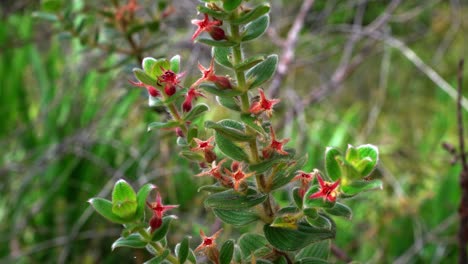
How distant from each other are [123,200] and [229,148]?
0.09 m

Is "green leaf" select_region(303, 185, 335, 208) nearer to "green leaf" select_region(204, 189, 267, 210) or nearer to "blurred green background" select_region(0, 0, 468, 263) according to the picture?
"green leaf" select_region(204, 189, 267, 210)

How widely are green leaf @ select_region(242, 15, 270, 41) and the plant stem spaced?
0.01m

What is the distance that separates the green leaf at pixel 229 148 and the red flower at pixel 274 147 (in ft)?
0.05

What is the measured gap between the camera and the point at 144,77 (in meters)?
0.37

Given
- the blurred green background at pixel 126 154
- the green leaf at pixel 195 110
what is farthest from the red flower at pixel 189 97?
the blurred green background at pixel 126 154

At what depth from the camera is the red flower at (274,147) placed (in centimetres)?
39

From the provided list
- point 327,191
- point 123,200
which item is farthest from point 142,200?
point 327,191

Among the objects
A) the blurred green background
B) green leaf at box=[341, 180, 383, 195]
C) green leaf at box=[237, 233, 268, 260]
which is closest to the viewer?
green leaf at box=[341, 180, 383, 195]

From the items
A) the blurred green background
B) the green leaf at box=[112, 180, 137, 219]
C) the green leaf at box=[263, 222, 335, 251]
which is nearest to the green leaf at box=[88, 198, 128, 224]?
the green leaf at box=[112, 180, 137, 219]

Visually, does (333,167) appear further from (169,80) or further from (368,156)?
(169,80)

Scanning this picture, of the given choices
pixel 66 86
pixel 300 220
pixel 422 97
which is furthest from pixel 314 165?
pixel 422 97

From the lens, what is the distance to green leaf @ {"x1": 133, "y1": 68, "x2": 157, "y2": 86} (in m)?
0.37

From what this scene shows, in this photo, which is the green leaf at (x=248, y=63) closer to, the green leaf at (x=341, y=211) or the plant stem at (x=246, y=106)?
the plant stem at (x=246, y=106)

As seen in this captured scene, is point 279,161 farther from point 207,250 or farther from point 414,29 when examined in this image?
point 414,29
